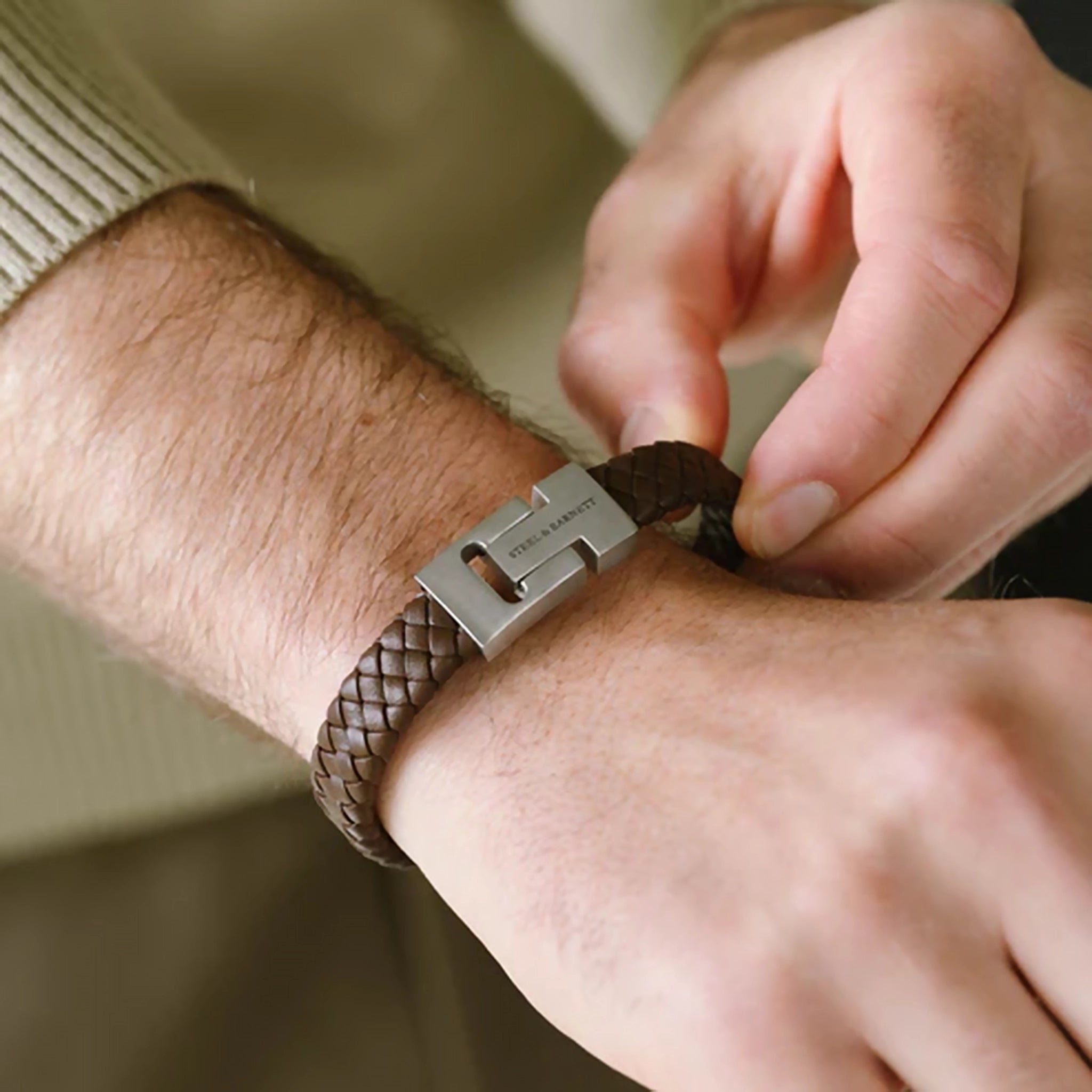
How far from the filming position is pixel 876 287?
0.56 metres

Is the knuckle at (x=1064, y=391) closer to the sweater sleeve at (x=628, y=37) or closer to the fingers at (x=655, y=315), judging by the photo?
the fingers at (x=655, y=315)

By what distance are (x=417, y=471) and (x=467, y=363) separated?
0.17m

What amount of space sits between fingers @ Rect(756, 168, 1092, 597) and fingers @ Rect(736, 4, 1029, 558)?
1cm

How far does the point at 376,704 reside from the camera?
18.6 inches

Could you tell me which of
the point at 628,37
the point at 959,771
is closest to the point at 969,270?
the point at 959,771

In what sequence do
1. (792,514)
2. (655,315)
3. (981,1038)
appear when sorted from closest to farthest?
(981,1038)
(792,514)
(655,315)

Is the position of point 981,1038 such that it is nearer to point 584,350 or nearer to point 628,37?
point 584,350

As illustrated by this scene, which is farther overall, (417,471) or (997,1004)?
(417,471)

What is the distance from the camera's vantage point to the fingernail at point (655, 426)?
1.95 ft

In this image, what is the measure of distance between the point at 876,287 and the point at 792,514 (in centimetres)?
13

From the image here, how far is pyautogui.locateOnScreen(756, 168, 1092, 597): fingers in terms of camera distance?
542mm

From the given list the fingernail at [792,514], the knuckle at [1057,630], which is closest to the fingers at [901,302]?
the fingernail at [792,514]

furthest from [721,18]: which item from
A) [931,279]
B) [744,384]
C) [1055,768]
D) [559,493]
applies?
[1055,768]

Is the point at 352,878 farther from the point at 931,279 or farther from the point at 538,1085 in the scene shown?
the point at 931,279
